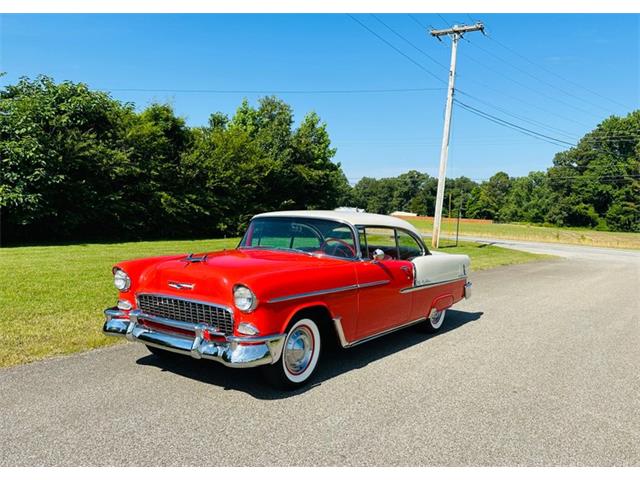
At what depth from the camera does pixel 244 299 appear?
387 centimetres

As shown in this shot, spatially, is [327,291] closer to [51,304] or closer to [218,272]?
[218,272]

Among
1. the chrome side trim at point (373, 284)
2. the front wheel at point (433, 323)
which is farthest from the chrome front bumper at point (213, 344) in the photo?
the front wheel at point (433, 323)

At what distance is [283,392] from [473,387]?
1.68m

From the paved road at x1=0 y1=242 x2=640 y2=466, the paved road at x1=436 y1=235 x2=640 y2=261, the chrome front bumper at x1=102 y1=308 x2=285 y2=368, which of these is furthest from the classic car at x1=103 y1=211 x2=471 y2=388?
the paved road at x1=436 y1=235 x2=640 y2=261

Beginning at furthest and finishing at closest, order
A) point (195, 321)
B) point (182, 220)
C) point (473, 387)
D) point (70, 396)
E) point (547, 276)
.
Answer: point (182, 220) → point (547, 276) → point (473, 387) → point (195, 321) → point (70, 396)

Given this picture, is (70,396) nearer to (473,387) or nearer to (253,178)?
(473,387)

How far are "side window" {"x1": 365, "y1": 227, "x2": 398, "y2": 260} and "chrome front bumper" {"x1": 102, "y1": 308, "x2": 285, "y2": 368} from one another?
5.96 feet

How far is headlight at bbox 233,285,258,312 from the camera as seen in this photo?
3840 millimetres

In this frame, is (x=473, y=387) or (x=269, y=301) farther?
(x=473, y=387)

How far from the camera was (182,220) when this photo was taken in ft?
77.0

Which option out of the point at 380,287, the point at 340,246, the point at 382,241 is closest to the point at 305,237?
the point at 340,246

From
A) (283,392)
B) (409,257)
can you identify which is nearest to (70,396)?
(283,392)

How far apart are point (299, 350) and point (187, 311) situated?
3.29 ft

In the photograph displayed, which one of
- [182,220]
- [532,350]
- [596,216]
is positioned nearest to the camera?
[532,350]
